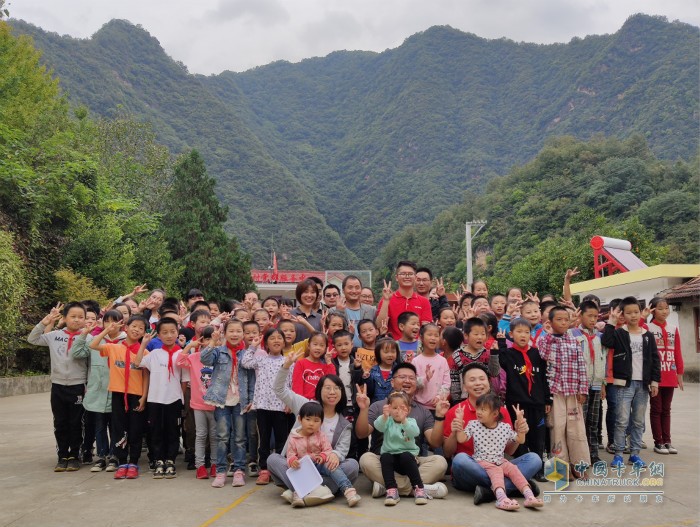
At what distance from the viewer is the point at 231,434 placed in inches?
232

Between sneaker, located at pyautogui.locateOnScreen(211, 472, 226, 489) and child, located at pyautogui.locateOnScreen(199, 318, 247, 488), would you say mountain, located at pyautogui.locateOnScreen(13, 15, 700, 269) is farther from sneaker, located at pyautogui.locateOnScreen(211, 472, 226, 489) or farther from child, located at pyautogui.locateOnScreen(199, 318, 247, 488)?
sneaker, located at pyautogui.locateOnScreen(211, 472, 226, 489)

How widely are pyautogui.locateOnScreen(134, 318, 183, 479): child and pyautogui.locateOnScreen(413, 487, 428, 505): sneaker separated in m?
2.21

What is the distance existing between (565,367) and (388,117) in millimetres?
95628

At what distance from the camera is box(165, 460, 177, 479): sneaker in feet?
19.2

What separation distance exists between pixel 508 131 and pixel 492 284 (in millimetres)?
60311

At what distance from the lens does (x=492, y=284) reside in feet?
109

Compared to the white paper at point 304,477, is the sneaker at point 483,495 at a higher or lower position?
lower

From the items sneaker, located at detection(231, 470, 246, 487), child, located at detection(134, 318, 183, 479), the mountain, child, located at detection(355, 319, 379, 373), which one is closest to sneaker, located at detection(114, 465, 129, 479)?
child, located at detection(134, 318, 183, 479)

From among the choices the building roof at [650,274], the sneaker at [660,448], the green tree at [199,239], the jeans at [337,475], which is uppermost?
the green tree at [199,239]

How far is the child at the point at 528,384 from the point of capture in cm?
567

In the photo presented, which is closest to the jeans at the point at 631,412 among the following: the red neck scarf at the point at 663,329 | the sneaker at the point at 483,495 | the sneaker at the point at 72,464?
the red neck scarf at the point at 663,329

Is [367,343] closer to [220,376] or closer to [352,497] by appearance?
[220,376]

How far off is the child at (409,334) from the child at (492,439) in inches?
39.7

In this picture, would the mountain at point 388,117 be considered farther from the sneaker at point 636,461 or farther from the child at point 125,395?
the child at point 125,395
